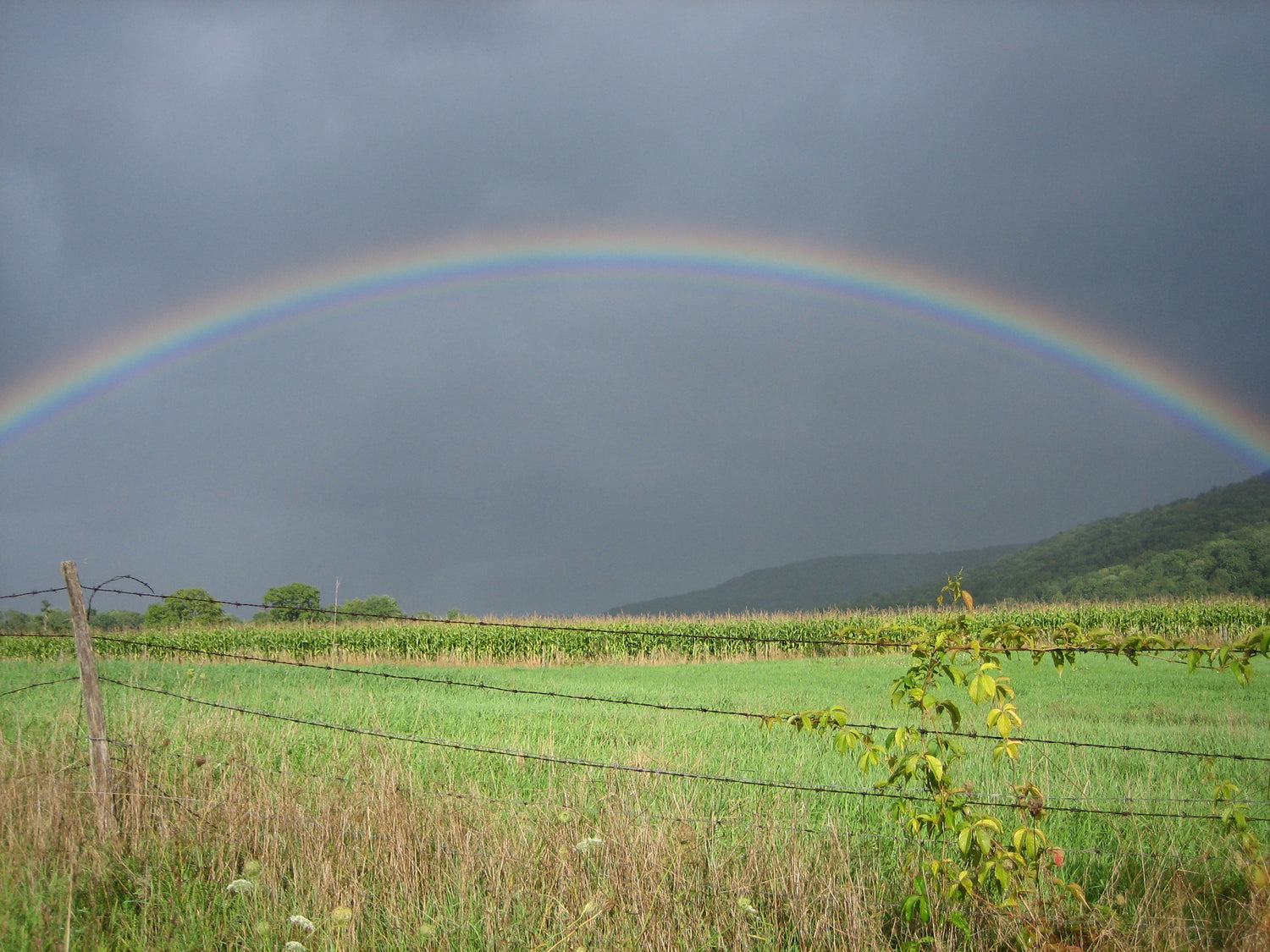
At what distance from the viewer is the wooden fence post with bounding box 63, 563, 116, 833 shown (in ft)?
16.3

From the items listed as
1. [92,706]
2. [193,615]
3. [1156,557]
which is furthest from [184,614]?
[1156,557]

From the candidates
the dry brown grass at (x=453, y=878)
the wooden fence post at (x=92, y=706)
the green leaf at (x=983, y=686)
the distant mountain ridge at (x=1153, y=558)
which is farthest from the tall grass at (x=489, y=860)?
the distant mountain ridge at (x=1153, y=558)

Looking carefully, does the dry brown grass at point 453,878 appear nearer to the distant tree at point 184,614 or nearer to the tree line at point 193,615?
the tree line at point 193,615

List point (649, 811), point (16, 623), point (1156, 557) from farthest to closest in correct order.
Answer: point (1156, 557) < point (16, 623) < point (649, 811)

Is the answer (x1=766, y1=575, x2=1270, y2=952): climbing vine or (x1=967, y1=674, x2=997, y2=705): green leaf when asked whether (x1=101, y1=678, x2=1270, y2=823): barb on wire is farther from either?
(x1=967, y1=674, x2=997, y2=705): green leaf

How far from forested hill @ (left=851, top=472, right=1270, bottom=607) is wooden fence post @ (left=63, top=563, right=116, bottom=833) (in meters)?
75.9

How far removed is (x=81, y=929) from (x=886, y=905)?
12.7 ft

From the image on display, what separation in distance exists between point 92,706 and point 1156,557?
125 metres

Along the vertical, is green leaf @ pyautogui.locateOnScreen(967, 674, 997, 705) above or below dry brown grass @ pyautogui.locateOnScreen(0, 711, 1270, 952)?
above

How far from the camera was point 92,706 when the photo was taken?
5180mm

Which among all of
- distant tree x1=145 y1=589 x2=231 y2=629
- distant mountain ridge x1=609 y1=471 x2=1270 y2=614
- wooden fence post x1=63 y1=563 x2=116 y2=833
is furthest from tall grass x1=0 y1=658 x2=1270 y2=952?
distant mountain ridge x1=609 y1=471 x2=1270 y2=614

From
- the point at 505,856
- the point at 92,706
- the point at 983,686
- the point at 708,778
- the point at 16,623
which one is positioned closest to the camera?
the point at 983,686

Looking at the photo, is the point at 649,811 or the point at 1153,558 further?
the point at 1153,558

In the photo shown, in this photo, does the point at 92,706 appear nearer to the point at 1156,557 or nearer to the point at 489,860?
the point at 489,860
